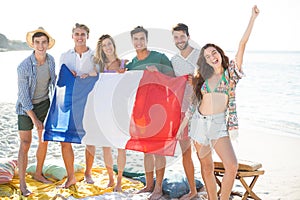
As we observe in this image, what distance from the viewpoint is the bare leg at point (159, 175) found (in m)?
5.05

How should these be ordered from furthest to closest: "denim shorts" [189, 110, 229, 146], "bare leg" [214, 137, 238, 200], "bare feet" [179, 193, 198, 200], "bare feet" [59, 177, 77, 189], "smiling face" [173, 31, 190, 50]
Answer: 1. "bare feet" [59, 177, 77, 189]
2. "bare feet" [179, 193, 198, 200]
3. "smiling face" [173, 31, 190, 50]
4. "denim shorts" [189, 110, 229, 146]
5. "bare leg" [214, 137, 238, 200]

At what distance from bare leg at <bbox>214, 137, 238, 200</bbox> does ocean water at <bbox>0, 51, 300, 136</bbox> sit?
7792 millimetres

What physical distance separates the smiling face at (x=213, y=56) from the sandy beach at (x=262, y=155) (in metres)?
0.85

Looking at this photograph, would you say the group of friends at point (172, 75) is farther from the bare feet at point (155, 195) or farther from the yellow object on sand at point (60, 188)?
the yellow object on sand at point (60, 188)

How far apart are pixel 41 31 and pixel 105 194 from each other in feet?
6.95

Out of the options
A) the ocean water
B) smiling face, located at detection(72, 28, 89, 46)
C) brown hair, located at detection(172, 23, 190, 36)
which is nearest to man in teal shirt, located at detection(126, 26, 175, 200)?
brown hair, located at detection(172, 23, 190, 36)

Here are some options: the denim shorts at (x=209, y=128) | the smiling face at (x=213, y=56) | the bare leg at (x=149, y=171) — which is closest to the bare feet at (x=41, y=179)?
the bare leg at (x=149, y=171)

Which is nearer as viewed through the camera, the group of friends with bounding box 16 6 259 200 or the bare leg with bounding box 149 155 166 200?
the group of friends with bounding box 16 6 259 200

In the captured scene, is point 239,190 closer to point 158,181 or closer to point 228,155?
point 158,181

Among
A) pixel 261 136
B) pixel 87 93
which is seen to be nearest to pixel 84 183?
pixel 87 93

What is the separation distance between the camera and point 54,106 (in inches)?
213

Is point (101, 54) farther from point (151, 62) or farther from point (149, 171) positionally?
point (149, 171)

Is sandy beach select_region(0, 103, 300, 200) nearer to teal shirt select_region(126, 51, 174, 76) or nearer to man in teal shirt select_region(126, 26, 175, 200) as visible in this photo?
man in teal shirt select_region(126, 26, 175, 200)

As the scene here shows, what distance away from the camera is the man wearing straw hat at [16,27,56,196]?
4992mm
